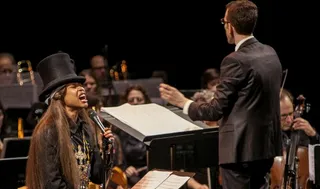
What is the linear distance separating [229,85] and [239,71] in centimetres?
11

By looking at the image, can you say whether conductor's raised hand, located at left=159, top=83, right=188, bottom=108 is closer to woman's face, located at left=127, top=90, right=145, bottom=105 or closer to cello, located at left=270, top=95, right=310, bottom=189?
cello, located at left=270, top=95, right=310, bottom=189

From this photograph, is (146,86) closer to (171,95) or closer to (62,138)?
(171,95)

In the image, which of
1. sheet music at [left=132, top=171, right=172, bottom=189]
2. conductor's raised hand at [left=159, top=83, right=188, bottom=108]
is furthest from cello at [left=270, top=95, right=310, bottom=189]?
sheet music at [left=132, top=171, right=172, bottom=189]

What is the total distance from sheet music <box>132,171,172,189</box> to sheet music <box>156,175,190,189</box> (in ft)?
0.10

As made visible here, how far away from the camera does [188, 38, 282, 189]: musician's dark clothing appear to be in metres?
4.00

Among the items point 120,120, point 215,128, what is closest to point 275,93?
point 215,128

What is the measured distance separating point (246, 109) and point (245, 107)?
15 mm

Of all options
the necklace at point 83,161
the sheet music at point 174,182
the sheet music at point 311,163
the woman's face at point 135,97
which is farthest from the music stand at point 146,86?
the sheet music at point 174,182

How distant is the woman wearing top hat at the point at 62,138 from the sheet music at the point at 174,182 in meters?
0.45

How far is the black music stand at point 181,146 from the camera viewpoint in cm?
418

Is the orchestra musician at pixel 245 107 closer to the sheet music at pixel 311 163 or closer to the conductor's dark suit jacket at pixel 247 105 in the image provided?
the conductor's dark suit jacket at pixel 247 105

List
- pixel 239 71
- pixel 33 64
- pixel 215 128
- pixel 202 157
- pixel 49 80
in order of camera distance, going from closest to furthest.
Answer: pixel 239 71 → pixel 49 80 → pixel 215 128 → pixel 202 157 → pixel 33 64

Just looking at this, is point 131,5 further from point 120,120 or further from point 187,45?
point 120,120

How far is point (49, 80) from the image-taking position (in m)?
4.24
